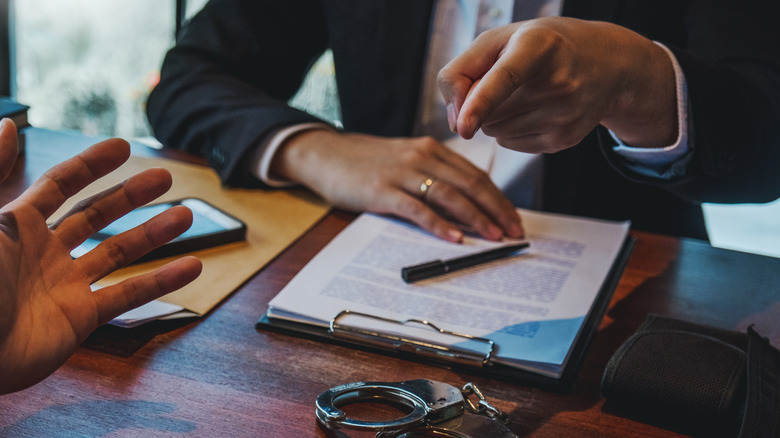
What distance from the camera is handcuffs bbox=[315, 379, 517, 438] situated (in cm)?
53

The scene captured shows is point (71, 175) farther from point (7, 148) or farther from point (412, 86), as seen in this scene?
point (412, 86)

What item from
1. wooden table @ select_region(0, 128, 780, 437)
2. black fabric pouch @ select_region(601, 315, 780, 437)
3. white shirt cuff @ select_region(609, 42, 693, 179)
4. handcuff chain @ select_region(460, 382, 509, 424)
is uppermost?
white shirt cuff @ select_region(609, 42, 693, 179)

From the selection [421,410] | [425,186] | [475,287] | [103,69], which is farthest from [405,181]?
[103,69]

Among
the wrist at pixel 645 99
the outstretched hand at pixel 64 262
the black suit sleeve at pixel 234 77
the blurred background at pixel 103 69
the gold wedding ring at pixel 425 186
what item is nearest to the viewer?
the outstretched hand at pixel 64 262

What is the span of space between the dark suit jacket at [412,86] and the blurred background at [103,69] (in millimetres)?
1344

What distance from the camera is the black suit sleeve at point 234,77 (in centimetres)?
110

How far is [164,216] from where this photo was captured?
604 mm

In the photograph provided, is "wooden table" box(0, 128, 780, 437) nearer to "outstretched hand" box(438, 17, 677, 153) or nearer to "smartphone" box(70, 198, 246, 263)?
"smartphone" box(70, 198, 246, 263)

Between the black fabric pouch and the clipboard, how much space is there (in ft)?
0.17

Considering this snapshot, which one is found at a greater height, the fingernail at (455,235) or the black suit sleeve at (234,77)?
the black suit sleeve at (234,77)

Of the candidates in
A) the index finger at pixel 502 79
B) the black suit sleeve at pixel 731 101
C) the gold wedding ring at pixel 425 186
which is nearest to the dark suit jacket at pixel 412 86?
the black suit sleeve at pixel 731 101

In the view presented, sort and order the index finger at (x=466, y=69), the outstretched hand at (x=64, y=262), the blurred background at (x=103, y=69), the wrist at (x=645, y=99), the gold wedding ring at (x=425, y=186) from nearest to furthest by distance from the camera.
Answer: the outstretched hand at (x=64, y=262) → the index finger at (x=466, y=69) → the wrist at (x=645, y=99) → the gold wedding ring at (x=425, y=186) → the blurred background at (x=103, y=69)

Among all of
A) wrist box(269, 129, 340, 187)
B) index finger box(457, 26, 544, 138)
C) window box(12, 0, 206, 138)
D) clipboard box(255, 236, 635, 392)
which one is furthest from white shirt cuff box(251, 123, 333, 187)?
window box(12, 0, 206, 138)

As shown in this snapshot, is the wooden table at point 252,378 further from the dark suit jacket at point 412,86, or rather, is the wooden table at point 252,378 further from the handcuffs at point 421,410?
the dark suit jacket at point 412,86
